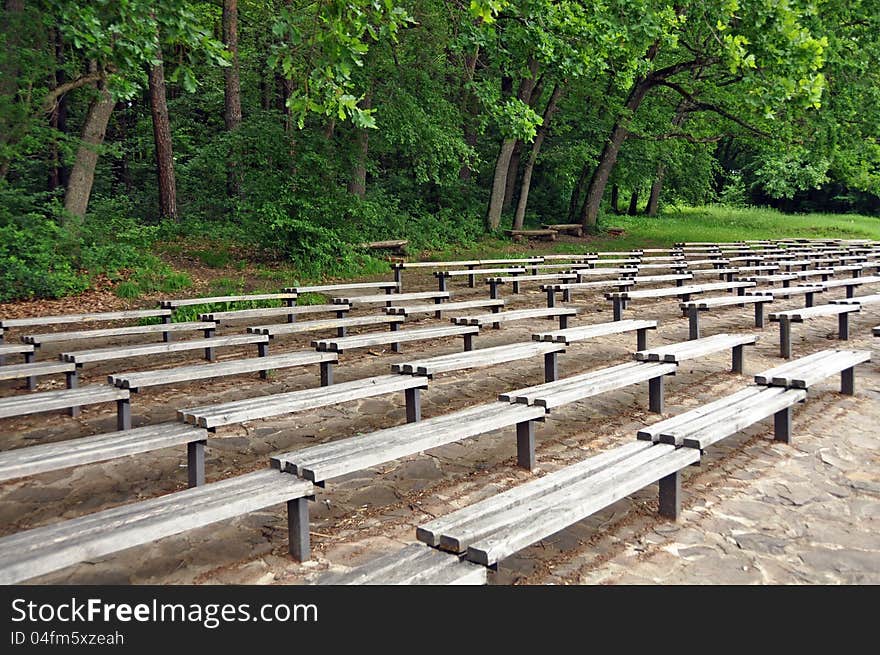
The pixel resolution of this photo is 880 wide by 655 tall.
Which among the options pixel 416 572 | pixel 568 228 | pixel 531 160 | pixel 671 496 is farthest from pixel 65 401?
pixel 568 228

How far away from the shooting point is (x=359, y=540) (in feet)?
11.4

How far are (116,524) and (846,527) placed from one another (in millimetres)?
3371

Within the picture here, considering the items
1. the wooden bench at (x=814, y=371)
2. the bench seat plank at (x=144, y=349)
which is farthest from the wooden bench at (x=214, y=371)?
the wooden bench at (x=814, y=371)

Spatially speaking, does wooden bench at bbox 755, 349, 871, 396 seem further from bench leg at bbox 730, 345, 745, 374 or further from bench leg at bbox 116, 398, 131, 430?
bench leg at bbox 116, 398, 131, 430

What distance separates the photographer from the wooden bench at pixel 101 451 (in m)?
3.22

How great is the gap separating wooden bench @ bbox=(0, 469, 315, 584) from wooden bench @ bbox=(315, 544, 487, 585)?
54 cm

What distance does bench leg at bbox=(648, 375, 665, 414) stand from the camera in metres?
5.60

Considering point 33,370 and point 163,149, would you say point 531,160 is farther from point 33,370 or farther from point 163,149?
point 33,370

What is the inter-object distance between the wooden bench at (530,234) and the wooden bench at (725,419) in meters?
14.3

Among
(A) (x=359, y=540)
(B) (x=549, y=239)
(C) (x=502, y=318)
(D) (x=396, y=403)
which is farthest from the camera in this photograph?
(B) (x=549, y=239)

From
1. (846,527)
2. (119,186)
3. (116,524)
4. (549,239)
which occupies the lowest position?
(846,527)

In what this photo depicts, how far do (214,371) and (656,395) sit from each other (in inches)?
132

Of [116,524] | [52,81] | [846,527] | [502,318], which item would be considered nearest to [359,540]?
[116,524]

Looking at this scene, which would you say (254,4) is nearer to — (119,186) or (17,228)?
(119,186)
